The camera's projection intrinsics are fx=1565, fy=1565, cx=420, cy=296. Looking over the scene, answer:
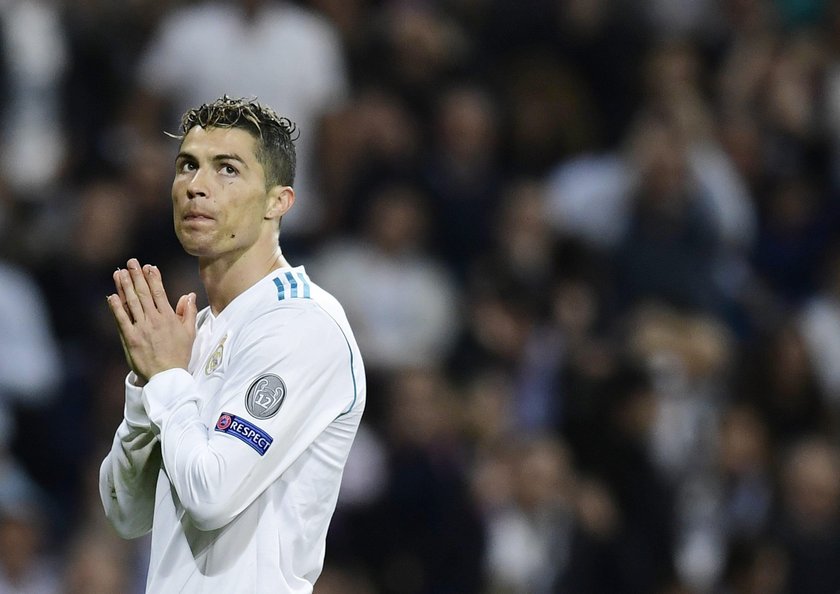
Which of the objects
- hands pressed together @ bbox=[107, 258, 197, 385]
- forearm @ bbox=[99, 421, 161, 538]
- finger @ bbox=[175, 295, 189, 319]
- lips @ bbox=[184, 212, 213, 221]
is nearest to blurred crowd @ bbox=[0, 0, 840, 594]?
forearm @ bbox=[99, 421, 161, 538]

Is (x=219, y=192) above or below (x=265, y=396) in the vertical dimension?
above

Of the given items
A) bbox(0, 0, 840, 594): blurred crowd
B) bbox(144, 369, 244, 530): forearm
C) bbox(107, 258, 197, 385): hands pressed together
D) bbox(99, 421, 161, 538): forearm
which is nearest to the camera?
bbox(144, 369, 244, 530): forearm

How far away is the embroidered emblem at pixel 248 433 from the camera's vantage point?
11.0 feet

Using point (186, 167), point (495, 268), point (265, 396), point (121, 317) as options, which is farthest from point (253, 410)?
point (495, 268)

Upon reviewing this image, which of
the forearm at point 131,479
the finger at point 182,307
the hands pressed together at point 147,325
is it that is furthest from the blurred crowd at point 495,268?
the hands pressed together at point 147,325

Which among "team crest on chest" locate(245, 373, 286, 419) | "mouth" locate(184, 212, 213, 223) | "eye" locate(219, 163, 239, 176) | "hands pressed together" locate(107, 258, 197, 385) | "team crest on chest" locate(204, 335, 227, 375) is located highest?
"eye" locate(219, 163, 239, 176)

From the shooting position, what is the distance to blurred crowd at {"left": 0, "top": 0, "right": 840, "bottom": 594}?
784 cm

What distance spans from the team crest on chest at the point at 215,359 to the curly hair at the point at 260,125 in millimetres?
394

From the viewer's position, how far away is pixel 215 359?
367 centimetres

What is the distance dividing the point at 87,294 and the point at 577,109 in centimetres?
362

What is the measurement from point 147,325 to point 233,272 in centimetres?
27

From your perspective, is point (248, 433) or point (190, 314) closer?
point (248, 433)

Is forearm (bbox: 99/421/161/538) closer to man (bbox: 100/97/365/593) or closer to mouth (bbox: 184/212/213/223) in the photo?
man (bbox: 100/97/365/593)

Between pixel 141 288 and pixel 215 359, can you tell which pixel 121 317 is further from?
pixel 215 359
